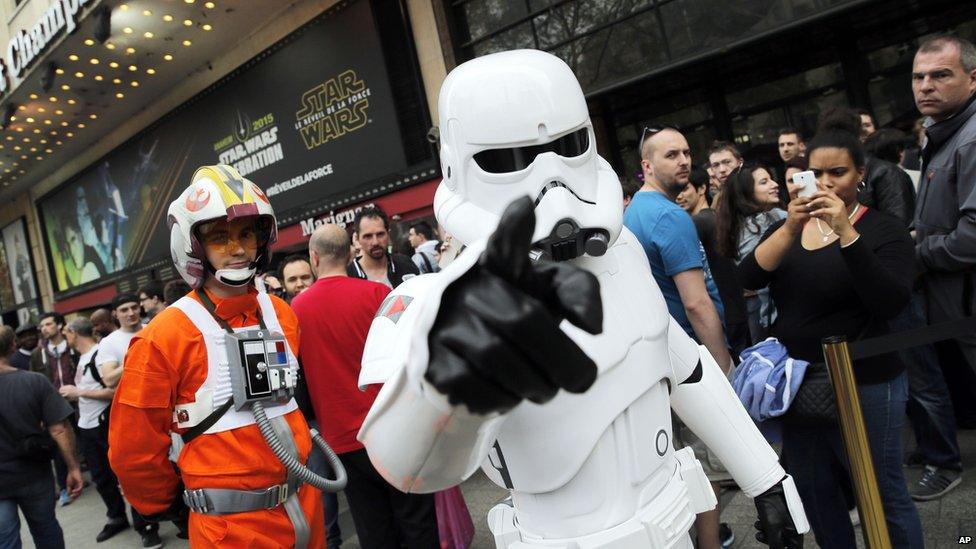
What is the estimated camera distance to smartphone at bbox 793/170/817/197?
6.43 feet

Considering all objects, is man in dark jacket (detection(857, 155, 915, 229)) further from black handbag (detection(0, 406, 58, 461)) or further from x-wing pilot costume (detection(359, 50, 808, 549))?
black handbag (detection(0, 406, 58, 461))

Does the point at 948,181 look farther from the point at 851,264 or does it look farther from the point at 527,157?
the point at 527,157

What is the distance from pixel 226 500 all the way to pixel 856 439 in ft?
6.07

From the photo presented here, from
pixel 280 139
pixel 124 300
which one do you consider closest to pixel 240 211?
pixel 124 300

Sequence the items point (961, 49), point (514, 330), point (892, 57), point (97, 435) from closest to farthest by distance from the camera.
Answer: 1. point (514, 330)
2. point (961, 49)
3. point (97, 435)
4. point (892, 57)

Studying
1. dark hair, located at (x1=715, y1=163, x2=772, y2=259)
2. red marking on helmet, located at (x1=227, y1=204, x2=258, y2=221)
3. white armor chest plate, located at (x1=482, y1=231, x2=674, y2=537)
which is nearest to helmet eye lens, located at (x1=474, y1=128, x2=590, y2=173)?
white armor chest plate, located at (x1=482, y1=231, x2=674, y2=537)

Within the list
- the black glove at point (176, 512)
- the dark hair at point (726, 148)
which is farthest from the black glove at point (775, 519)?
the dark hair at point (726, 148)

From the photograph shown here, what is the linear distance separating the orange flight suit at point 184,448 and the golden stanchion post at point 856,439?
5.56 ft

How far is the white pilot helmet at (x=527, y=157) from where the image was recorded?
4.47 ft

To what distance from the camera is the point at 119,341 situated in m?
4.83

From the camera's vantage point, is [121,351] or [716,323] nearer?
[716,323]

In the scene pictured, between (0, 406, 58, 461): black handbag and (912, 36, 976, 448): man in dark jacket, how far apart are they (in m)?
4.41

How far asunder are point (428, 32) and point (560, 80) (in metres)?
7.93

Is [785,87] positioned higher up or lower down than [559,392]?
higher up
